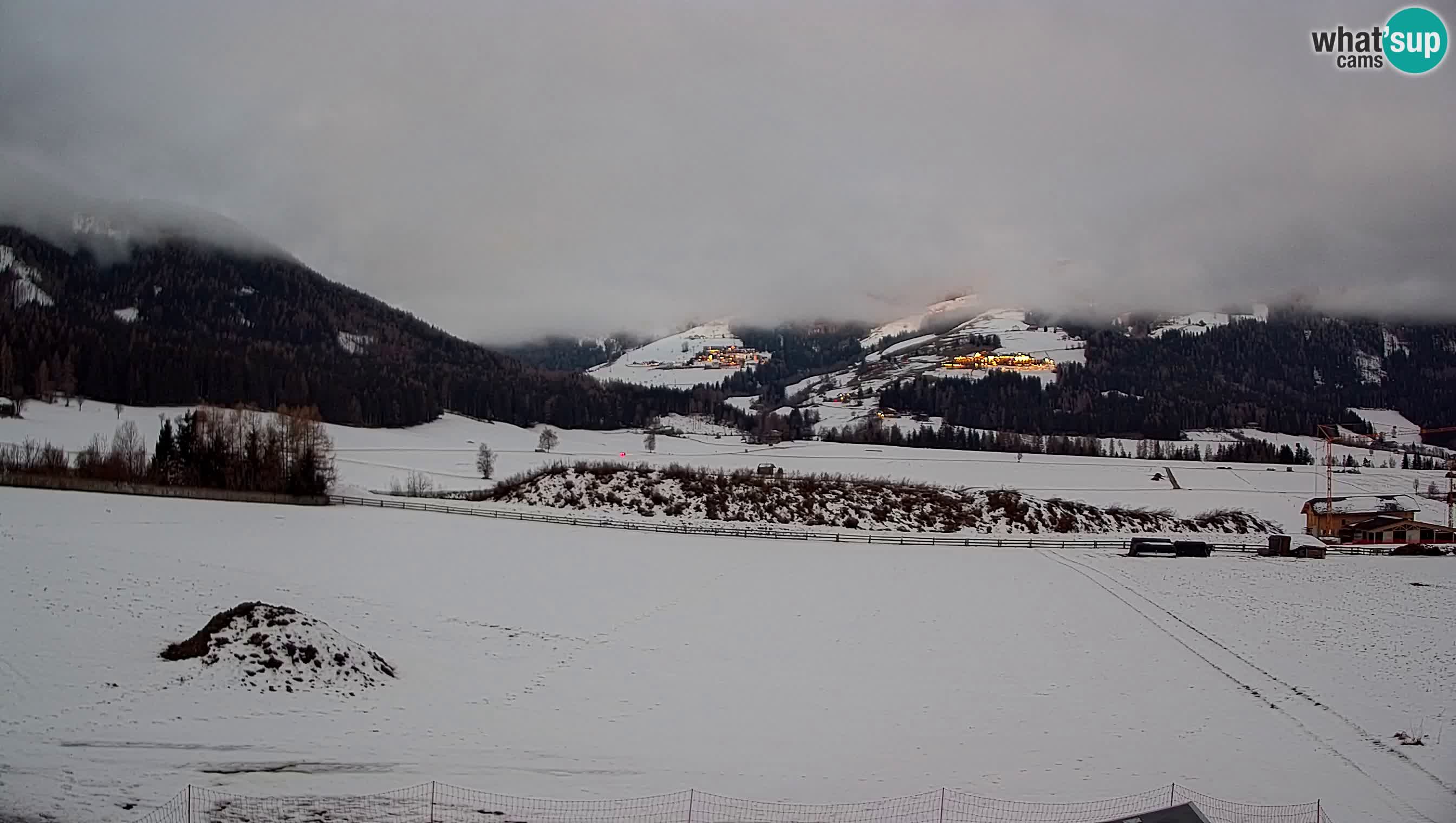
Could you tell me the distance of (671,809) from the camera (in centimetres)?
1283

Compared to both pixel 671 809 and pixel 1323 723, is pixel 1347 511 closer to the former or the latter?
pixel 1323 723

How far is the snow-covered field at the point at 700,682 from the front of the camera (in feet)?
45.8

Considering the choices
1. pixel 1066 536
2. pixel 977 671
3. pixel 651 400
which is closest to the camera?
pixel 977 671

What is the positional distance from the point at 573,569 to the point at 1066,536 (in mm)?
38184

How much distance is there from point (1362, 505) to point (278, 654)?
77460 millimetres

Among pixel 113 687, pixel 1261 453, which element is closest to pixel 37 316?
pixel 113 687

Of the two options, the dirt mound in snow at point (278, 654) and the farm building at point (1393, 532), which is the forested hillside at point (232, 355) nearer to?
the dirt mound in snow at point (278, 654)

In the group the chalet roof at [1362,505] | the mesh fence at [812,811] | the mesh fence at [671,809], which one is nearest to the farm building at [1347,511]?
the chalet roof at [1362,505]

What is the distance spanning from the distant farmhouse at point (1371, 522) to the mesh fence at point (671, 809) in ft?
207

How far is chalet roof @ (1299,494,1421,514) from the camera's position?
64.0 metres

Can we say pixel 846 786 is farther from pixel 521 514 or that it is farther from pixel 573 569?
pixel 521 514

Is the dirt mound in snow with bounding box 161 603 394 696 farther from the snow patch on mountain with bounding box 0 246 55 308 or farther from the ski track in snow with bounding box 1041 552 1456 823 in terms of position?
the snow patch on mountain with bounding box 0 246 55 308

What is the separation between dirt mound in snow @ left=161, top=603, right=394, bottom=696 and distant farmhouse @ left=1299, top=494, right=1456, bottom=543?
2841 inches

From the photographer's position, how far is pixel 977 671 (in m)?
22.1
